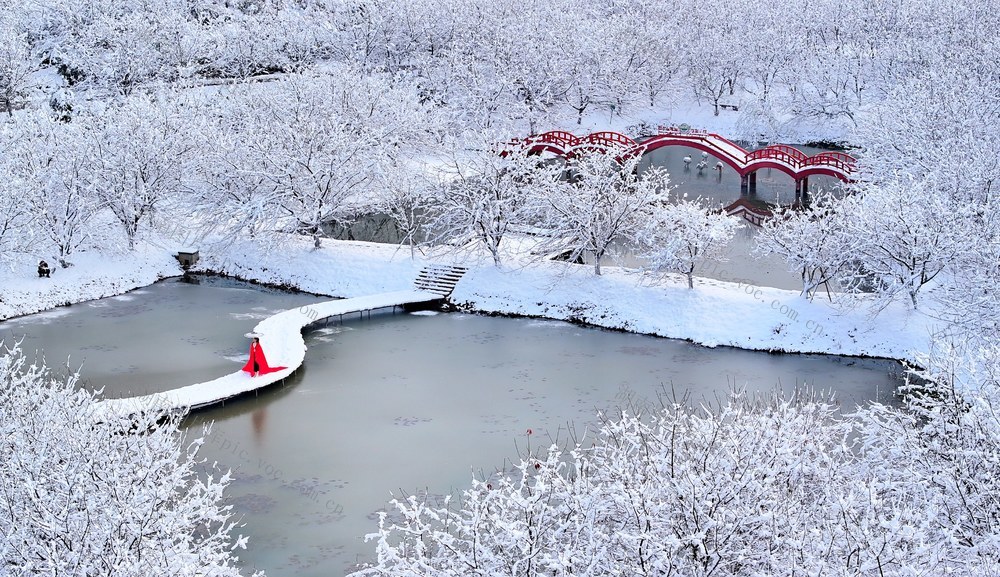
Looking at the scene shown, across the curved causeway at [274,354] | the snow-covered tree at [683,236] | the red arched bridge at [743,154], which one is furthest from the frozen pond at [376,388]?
the red arched bridge at [743,154]

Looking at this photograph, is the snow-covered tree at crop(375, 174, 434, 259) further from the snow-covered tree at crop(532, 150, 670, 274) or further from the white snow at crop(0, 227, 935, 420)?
the snow-covered tree at crop(532, 150, 670, 274)

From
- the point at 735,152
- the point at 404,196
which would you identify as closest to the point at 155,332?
the point at 404,196

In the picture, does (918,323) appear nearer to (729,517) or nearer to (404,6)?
(729,517)

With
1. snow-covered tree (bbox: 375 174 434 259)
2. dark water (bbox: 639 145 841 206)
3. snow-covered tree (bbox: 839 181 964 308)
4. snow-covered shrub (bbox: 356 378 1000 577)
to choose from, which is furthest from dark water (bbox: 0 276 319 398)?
dark water (bbox: 639 145 841 206)

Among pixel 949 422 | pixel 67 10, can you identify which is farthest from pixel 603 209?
pixel 67 10

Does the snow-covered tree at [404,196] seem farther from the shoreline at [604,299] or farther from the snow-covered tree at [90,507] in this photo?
the snow-covered tree at [90,507]
